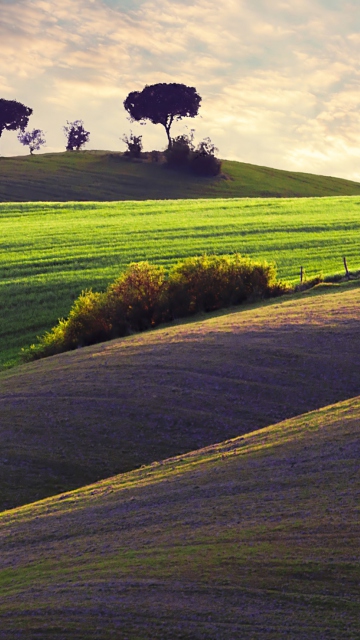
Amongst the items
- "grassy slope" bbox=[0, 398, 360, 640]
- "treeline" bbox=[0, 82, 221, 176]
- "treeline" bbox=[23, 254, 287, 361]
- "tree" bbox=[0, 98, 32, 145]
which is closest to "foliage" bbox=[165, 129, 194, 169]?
"treeline" bbox=[0, 82, 221, 176]

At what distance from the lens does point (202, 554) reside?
10.7 metres

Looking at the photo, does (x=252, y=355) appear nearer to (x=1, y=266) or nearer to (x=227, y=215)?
(x=1, y=266)

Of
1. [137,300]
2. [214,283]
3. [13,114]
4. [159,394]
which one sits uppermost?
[13,114]

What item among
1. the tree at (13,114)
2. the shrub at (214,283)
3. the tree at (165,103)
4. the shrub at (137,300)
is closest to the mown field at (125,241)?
the shrub at (137,300)

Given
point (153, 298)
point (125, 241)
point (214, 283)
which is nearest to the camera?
point (153, 298)

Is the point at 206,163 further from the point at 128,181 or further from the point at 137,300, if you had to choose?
the point at 137,300

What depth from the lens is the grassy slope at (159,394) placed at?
1827cm

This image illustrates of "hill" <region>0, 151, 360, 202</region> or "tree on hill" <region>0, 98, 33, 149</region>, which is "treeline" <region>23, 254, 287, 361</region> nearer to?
"hill" <region>0, 151, 360, 202</region>

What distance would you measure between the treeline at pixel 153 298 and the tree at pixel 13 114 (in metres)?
118

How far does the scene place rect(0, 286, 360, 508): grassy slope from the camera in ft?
59.9

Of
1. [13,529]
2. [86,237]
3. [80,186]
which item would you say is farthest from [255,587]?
[80,186]

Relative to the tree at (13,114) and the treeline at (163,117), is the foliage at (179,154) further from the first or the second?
the tree at (13,114)

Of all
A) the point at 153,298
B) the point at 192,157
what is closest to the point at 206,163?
the point at 192,157

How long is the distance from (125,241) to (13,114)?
10077 cm
